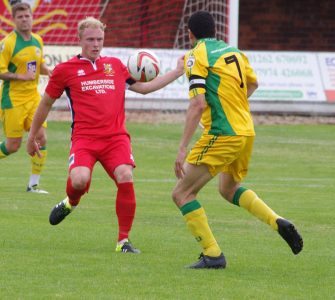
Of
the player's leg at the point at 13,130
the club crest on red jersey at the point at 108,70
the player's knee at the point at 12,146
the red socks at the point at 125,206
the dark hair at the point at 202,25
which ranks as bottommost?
the player's knee at the point at 12,146

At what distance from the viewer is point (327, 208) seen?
41.5ft

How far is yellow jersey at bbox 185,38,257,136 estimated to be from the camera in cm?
836

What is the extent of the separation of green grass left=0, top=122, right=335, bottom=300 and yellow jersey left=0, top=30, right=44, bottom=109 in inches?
47.3

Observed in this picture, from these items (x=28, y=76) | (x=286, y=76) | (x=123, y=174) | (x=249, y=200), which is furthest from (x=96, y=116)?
(x=286, y=76)

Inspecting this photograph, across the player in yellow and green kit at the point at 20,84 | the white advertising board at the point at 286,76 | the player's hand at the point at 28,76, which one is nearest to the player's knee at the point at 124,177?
the player in yellow and green kit at the point at 20,84

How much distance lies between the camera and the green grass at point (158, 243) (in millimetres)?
7633

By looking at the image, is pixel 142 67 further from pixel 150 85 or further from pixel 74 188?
pixel 74 188

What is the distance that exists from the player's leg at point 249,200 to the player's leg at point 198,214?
403 mm

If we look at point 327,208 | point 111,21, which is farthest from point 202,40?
point 111,21

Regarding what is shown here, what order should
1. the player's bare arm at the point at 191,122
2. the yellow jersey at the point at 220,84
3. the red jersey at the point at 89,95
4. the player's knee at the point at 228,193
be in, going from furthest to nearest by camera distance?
1. the red jersey at the point at 89,95
2. the player's knee at the point at 228,193
3. the yellow jersey at the point at 220,84
4. the player's bare arm at the point at 191,122

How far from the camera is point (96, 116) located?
9375mm

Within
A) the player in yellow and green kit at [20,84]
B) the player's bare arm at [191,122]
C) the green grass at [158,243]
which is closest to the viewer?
the green grass at [158,243]

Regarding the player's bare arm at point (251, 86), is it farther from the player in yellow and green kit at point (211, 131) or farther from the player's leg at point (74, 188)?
the player's leg at point (74, 188)

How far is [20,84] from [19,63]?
0.94ft
